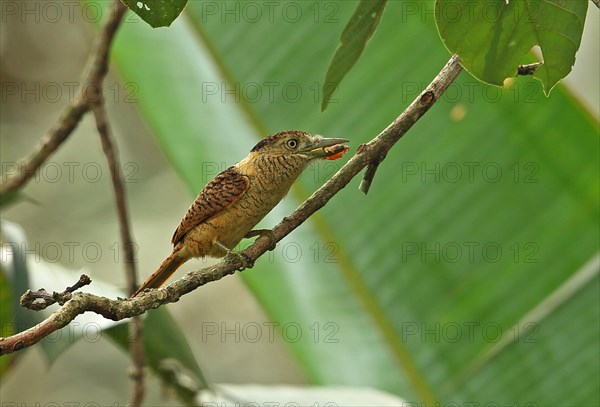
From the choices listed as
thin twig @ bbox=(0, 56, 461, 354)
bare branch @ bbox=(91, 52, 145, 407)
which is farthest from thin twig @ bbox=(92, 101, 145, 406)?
thin twig @ bbox=(0, 56, 461, 354)

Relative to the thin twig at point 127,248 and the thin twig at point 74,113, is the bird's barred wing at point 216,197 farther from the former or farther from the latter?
the thin twig at point 74,113

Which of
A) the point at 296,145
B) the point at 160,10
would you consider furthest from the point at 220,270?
the point at 296,145

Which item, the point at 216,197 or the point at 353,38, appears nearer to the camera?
the point at 353,38

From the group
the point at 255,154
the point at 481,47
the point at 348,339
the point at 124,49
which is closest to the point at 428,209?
the point at 348,339

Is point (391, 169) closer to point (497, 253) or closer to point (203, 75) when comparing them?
point (497, 253)

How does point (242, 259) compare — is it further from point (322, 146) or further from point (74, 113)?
point (74, 113)

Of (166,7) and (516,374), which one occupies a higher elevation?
(166,7)
